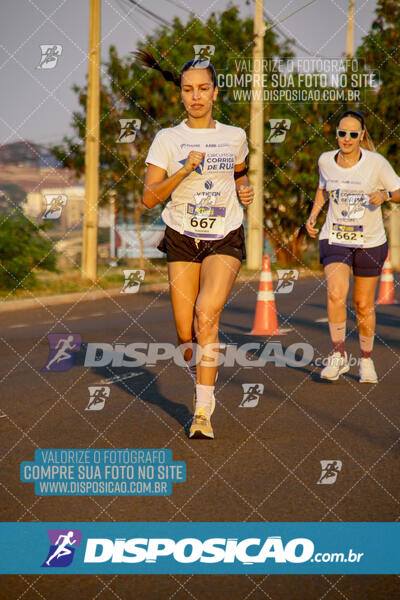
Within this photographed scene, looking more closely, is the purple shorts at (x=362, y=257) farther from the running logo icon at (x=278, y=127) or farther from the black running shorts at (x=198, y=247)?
the running logo icon at (x=278, y=127)

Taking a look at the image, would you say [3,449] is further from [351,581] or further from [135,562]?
[351,581]

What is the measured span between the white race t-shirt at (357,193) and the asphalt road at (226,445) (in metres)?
1.22

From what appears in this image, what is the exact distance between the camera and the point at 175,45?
27875 millimetres

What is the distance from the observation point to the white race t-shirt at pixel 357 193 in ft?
26.4

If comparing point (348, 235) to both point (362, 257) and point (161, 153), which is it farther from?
point (161, 153)

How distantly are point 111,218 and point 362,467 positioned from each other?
27666mm

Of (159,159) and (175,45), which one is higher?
(159,159)

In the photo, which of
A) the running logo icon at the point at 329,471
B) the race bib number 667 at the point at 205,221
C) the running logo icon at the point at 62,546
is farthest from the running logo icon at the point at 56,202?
the running logo icon at the point at 62,546

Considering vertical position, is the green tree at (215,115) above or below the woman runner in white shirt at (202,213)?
below

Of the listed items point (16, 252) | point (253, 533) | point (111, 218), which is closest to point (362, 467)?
point (253, 533)

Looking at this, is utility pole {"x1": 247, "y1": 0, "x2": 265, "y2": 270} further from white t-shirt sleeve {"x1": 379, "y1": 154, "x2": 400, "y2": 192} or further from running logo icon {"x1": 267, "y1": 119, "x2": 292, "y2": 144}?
white t-shirt sleeve {"x1": 379, "y1": 154, "x2": 400, "y2": 192}

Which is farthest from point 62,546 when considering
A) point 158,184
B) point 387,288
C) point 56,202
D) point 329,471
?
point 387,288

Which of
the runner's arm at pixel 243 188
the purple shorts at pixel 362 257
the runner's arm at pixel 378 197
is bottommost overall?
the purple shorts at pixel 362 257

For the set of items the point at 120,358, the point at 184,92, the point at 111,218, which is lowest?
the point at 111,218
